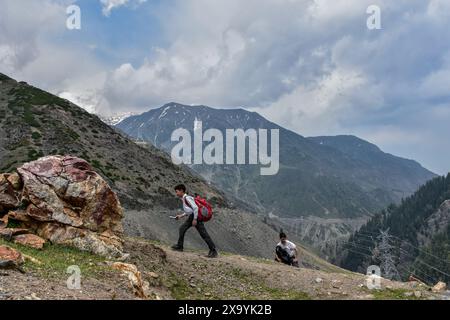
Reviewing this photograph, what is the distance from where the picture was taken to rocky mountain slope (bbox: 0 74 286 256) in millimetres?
77500

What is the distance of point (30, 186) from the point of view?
66.4 feet

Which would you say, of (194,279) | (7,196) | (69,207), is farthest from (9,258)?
(194,279)

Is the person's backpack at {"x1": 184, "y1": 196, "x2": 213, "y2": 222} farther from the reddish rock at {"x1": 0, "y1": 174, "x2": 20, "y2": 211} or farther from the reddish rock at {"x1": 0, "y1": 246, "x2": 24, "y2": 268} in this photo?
the reddish rock at {"x1": 0, "y1": 246, "x2": 24, "y2": 268}

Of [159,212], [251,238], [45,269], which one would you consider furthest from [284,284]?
[251,238]

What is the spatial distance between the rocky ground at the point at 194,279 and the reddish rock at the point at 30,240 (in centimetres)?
36

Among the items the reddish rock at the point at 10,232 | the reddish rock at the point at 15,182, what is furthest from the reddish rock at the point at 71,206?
the reddish rock at the point at 10,232

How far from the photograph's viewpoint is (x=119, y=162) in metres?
92.3

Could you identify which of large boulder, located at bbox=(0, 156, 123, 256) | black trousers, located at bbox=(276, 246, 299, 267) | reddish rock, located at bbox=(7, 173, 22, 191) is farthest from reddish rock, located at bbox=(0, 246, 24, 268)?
black trousers, located at bbox=(276, 246, 299, 267)

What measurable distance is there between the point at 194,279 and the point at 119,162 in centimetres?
7557

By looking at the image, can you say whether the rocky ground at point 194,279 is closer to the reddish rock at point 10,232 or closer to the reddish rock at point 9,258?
the reddish rock at point 9,258

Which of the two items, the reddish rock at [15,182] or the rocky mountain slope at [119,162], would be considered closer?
the reddish rock at [15,182]

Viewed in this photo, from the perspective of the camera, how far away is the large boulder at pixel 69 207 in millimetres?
19078

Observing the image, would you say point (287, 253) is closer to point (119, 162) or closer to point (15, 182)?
point (15, 182)
